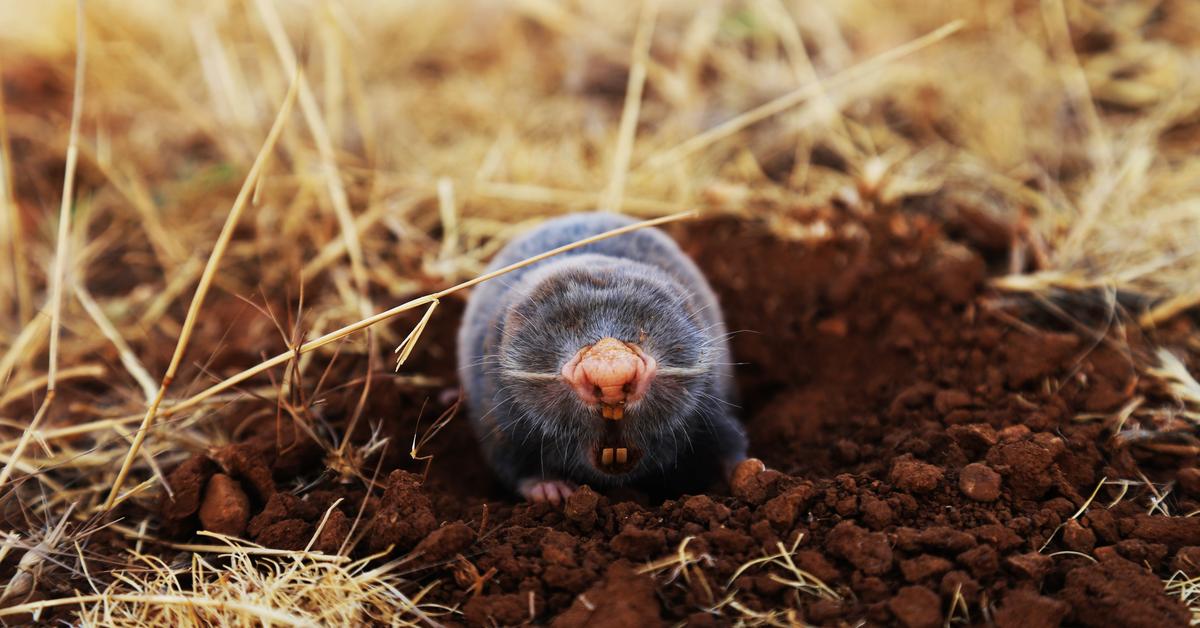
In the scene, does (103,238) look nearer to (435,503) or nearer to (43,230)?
(43,230)

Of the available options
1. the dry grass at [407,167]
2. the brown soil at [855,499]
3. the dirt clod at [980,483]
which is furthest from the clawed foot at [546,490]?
the dirt clod at [980,483]

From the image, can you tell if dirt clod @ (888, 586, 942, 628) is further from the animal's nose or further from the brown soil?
the animal's nose

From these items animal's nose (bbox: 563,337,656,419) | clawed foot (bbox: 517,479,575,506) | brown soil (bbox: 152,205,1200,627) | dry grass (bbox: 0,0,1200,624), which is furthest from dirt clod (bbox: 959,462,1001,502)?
clawed foot (bbox: 517,479,575,506)

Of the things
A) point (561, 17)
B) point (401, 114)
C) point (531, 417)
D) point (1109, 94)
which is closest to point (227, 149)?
point (401, 114)

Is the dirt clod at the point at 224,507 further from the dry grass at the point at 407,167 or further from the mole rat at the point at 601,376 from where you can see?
the mole rat at the point at 601,376

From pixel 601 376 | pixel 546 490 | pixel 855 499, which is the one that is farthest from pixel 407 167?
pixel 855 499
